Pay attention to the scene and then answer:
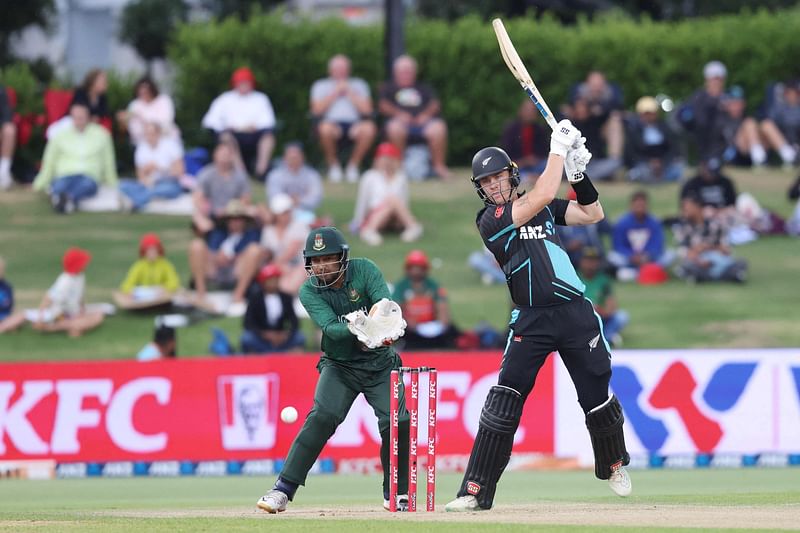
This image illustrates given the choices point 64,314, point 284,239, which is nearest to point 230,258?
point 284,239

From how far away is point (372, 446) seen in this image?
46.6 ft

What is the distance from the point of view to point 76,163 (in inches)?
842

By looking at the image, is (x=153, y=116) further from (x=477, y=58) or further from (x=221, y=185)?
(x=477, y=58)

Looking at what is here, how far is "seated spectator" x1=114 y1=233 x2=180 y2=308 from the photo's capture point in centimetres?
1847

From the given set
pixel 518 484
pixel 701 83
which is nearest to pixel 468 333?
pixel 518 484

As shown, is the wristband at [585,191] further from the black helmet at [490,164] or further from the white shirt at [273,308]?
the white shirt at [273,308]

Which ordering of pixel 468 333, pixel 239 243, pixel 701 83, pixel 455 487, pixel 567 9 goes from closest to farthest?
pixel 455 487 < pixel 468 333 < pixel 239 243 < pixel 701 83 < pixel 567 9

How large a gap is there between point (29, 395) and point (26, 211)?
28.7 feet

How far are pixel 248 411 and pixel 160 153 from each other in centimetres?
831

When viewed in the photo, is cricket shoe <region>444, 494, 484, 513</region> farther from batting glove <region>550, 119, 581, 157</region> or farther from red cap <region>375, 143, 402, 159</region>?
red cap <region>375, 143, 402, 159</region>

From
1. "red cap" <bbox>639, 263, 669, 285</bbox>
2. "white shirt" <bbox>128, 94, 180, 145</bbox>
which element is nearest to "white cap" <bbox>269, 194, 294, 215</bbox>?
"white shirt" <bbox>128, 94, 180, 145</bbox>

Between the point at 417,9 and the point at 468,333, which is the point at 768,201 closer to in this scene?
the point at 468,333

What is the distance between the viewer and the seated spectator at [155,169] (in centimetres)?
2170

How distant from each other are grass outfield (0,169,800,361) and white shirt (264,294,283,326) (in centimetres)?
151
